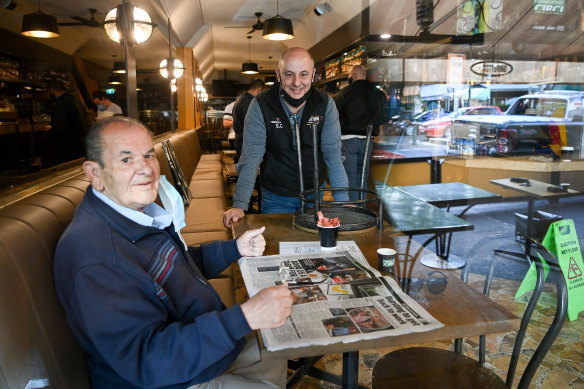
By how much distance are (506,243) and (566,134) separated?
3760 millimetres

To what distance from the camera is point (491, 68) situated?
19.9ft

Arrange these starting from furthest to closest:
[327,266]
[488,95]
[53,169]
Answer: [488,95] < [53,169] < [327,266]

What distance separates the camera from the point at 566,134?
4863 mm

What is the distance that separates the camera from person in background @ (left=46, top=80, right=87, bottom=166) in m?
2.20

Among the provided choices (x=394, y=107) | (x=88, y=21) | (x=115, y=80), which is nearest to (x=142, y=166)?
(x=88, y=21)

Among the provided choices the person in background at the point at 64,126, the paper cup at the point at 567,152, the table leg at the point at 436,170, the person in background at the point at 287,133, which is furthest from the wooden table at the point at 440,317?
the table leg at the point at 436,170

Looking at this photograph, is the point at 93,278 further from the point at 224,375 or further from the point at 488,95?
the point at 488,95

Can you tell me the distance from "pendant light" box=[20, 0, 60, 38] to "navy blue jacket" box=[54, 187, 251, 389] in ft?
3.89

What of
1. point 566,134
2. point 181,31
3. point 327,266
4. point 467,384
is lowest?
point 467,384

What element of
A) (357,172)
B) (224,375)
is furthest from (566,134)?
(224,375)

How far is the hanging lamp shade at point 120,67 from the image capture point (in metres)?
3.79

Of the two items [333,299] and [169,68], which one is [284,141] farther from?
[169,68]

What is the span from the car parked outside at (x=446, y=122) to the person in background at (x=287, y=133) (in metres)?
4.16

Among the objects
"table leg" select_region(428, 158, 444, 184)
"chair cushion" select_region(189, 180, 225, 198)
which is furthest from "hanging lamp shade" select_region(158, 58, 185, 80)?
"table leg" select_region(428, 158, 444, 184)
